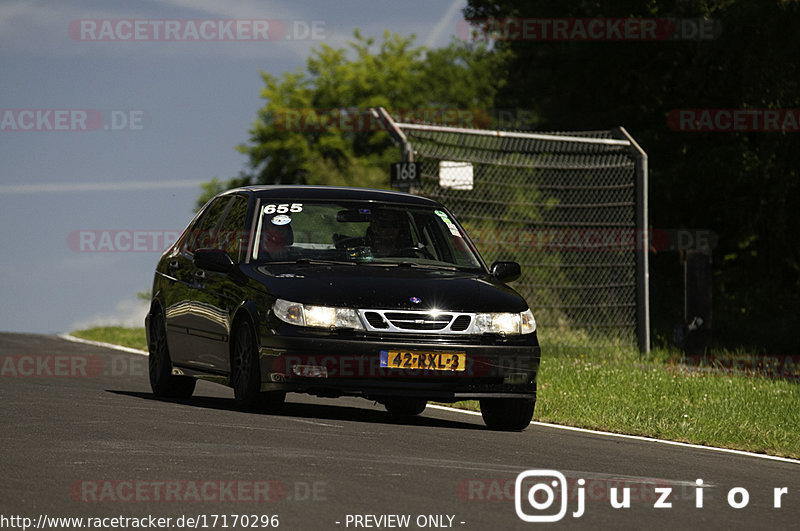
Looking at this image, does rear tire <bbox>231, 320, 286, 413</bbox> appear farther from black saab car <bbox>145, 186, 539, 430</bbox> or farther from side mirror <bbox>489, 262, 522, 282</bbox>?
side mirror <bbox>489, 262, 522, 282</bbox>

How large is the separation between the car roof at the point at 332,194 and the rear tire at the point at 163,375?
→ 166cm

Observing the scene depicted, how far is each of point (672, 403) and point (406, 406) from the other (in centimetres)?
262

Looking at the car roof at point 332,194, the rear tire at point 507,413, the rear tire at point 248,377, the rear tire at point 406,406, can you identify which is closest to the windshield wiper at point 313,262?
the rear tire at point 248,377

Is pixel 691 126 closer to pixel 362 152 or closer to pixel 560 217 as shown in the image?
pixel 560 217

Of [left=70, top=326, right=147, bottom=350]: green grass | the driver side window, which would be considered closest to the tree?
[left=70, top=326, right=147, bottom=350]: green grass

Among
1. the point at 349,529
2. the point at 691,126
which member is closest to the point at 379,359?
the point at 349,529

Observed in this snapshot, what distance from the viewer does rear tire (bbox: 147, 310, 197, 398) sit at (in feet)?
43.6

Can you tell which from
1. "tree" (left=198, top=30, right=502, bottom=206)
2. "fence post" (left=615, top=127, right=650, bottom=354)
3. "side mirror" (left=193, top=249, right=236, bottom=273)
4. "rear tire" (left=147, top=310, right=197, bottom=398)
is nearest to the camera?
"side mirror" (left=193, top=249, right=236, bottom=273)

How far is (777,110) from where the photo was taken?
96.1 ft

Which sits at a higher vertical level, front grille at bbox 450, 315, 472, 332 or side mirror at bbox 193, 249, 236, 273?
side mirror at bbox 193, 249, 236, 273

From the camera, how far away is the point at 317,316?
35.4 ft

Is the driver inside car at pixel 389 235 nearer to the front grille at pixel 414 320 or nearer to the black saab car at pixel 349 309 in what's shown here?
the black saab car at pixel 349 309

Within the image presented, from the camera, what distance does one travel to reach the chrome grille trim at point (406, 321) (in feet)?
35.3

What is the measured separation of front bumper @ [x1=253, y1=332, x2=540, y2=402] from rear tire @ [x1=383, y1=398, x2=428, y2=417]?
196 centimetres
